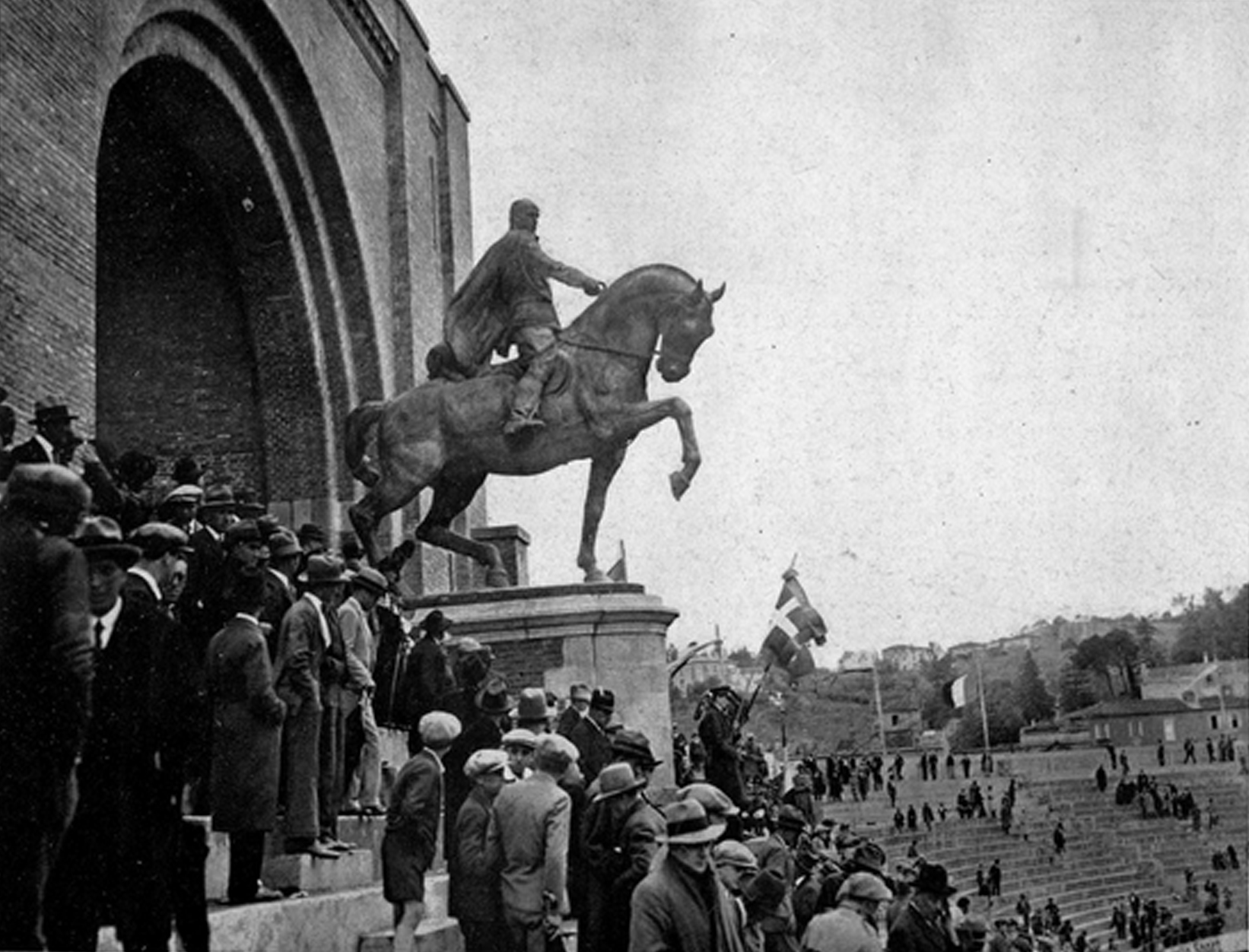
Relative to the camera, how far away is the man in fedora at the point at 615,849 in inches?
267

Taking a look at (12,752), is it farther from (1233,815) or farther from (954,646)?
(954,646)

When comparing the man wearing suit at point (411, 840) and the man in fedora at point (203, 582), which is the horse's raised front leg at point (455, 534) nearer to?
the man in fedora at point (203, 582)

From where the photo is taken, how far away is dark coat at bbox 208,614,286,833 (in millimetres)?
6160

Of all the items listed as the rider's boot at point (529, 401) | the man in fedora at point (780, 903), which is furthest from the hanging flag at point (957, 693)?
the man in fedora at point (780, 903)

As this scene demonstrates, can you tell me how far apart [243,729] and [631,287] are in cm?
694

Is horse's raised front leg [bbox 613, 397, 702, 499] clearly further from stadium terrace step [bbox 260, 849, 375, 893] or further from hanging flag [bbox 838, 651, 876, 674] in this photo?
hanging flag [bbox 838, 651, 876, 674]

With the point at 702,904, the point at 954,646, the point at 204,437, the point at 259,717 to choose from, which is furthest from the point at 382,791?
the point at 954,646

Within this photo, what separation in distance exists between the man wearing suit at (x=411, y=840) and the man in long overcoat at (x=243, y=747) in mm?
559

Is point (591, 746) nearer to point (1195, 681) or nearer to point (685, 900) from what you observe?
point (685, 900)

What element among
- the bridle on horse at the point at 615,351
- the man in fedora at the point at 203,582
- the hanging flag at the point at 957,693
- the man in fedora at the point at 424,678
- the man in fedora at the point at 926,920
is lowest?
the man in fedora at the point at 926,920

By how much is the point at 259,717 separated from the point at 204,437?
12.9 m

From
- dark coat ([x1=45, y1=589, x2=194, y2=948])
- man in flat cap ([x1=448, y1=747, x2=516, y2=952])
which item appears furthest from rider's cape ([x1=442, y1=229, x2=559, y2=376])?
dark coat ([x1=45, y1=589, x2=194, y2=948])

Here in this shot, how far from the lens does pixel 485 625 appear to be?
1239cm

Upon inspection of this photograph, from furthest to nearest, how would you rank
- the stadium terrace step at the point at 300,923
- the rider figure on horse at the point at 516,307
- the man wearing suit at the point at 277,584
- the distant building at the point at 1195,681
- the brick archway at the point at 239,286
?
1. the distant building at the point at 1195,681
2. the brick archway at the point at 239,286
3. the rider figure on horse at the point at 516,307
4. the man wearing suit at the point at 277,584
5. the stadium terrace step at the point at 300,923
